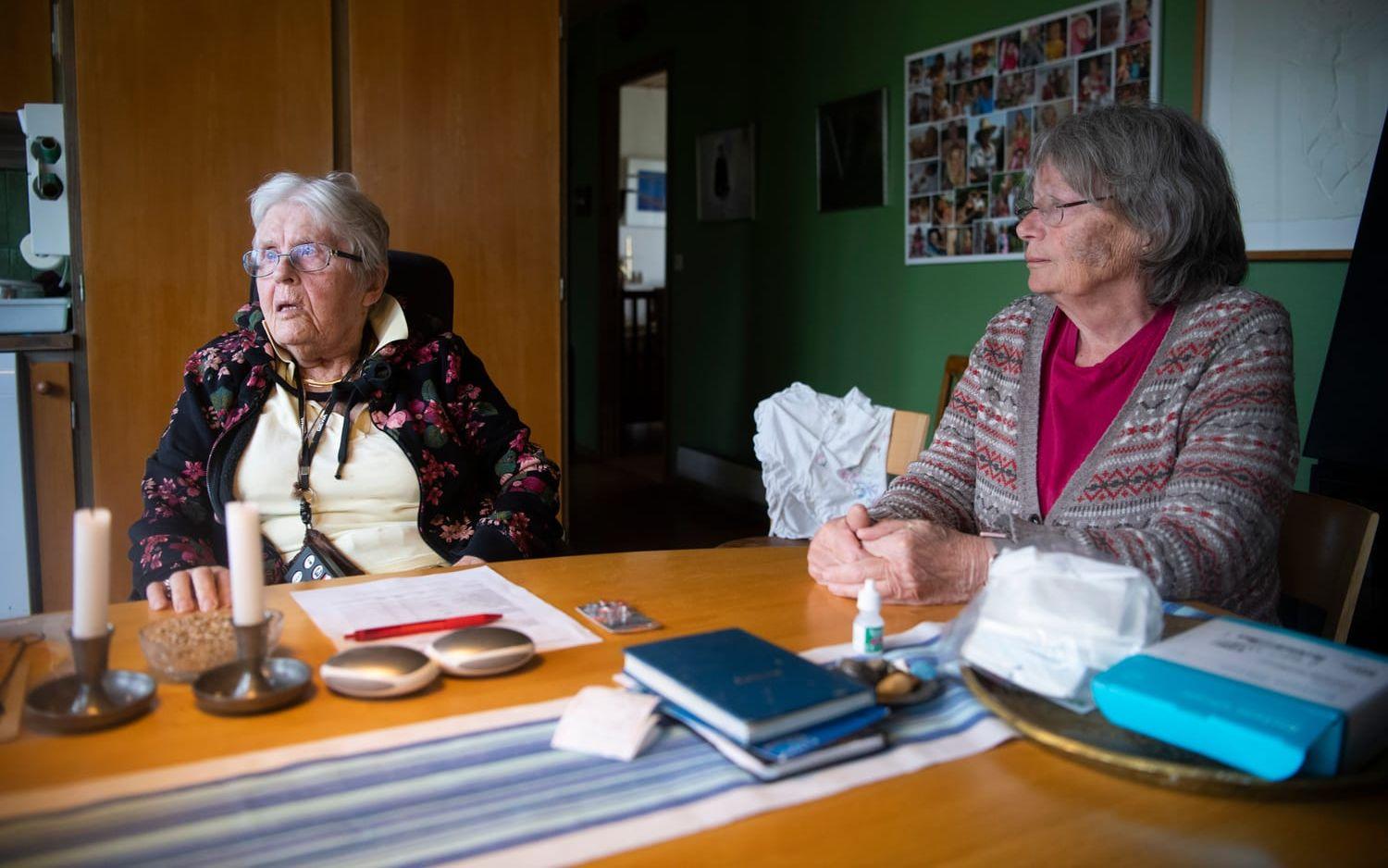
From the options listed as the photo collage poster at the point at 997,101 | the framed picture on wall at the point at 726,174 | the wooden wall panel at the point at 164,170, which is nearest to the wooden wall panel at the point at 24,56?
the wooden wall panel at the point at 164,170

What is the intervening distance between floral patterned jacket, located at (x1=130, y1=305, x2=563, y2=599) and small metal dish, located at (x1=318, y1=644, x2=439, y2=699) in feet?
2.24

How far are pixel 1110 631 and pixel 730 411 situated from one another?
14.5ft

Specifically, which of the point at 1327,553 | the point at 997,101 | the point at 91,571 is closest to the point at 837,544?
the point at 1327,553

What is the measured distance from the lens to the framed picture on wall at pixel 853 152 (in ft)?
13.6

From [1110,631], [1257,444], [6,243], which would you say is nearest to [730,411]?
[6,243]

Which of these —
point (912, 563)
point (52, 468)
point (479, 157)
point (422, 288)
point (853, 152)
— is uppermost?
point (853, 152)

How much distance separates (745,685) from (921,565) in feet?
1.40

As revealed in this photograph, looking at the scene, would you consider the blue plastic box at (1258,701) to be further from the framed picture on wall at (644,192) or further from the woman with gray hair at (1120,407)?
the framed picture on wall at (644,192)

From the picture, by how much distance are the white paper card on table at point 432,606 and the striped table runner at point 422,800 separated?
212 mm

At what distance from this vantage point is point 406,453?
5.67 ft

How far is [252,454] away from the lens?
1.67 meters

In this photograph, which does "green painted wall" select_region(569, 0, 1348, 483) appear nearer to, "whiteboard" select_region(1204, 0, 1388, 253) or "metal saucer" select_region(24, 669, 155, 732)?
"whiteboard" select_region(1204, 0, 1388, 253)

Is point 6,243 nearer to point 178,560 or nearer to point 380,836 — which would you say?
point 178,560

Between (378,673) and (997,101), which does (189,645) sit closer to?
(378,673)
